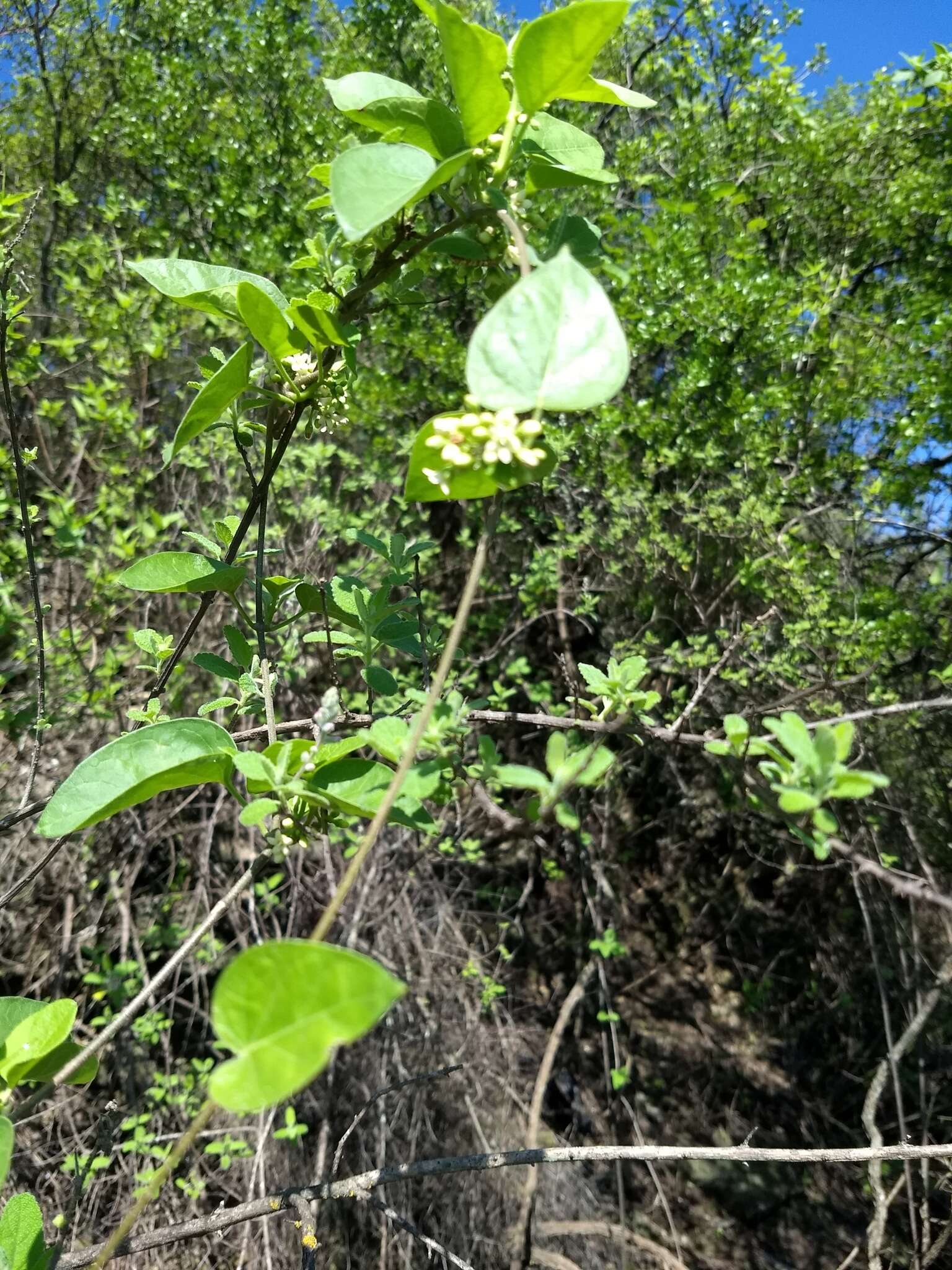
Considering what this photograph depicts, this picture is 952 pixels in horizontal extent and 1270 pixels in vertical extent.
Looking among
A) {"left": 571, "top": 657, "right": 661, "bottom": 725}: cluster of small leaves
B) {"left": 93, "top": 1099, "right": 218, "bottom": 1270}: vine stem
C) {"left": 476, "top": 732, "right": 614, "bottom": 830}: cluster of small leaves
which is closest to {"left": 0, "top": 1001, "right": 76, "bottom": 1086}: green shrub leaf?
{"left": 93, "top": 1099, "right": 218, "bottom": 1270}: vine stem

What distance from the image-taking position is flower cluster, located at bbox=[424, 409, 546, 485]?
503 millimetres

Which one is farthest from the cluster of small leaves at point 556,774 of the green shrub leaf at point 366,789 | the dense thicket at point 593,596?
the dense thicket at point 593,596

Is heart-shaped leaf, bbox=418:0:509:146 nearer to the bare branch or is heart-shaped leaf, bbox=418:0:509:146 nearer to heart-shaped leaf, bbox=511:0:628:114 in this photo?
heart-shaped leaf, bbox=511:0:628:114

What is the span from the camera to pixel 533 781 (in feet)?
1.74

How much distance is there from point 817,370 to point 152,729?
3292 mm

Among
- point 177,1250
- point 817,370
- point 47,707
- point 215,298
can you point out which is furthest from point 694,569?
point 177,1250

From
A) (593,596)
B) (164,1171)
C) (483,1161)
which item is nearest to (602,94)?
(164,1171)

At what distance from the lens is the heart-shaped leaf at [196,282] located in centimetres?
68

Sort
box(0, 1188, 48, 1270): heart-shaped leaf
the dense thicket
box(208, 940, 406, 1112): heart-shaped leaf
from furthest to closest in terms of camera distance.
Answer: the dense thicket
box(0, 1188, 48, 1270): heart-shaped leaf
box(208, 940, 406, 1112): heart-shaped leaf

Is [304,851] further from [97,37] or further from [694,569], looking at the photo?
[97,37]

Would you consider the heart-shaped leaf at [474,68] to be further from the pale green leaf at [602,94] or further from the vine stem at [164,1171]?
the vine stem at [164,1171]

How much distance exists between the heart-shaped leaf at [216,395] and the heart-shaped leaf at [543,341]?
25 centimetres

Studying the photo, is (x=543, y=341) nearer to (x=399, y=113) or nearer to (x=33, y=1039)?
(x=399, y=113)

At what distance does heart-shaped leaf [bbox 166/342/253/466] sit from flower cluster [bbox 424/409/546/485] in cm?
20
